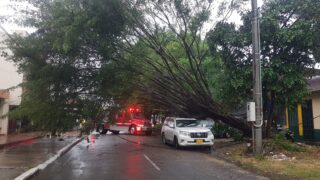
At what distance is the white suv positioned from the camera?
2072cm

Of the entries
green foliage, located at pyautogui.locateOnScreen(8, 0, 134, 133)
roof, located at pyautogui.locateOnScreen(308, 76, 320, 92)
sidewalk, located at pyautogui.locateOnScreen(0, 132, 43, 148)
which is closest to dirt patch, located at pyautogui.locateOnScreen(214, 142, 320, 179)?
roof, located at pyautogui.locateOnScreen(308, 76, 320, 92)

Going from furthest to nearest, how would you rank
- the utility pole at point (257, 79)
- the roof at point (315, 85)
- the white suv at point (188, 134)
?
the roof at point (315, 85), the white suv at point (188, 134), the utility pole at point (257, 79)

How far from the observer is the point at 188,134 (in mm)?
20828

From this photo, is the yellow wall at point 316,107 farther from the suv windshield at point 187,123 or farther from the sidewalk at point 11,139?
the sidewalk at point 11,139

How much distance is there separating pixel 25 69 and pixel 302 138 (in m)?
15.8

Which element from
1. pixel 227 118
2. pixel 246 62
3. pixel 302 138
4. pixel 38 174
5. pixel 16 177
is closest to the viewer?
pixel 16 177

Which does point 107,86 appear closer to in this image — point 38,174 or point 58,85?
point 58,85

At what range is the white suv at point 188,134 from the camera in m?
20.7

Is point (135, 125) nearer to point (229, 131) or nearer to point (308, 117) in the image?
point (229, 131)

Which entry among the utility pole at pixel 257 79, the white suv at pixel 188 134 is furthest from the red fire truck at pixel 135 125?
the utility pole at pixel 257 79

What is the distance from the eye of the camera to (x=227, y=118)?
2211cm

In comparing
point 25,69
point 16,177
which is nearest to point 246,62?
point 25,69

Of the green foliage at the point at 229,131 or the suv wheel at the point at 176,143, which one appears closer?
the suv wheel at the point at 176,143

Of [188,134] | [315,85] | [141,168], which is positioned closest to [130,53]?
[188,134]
